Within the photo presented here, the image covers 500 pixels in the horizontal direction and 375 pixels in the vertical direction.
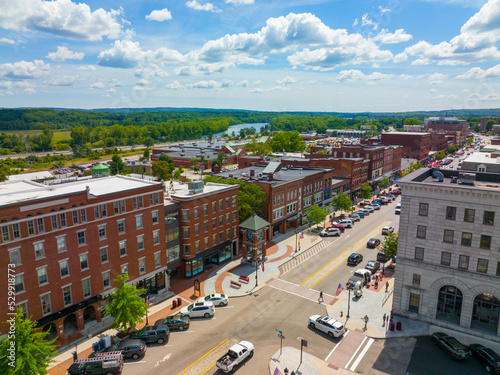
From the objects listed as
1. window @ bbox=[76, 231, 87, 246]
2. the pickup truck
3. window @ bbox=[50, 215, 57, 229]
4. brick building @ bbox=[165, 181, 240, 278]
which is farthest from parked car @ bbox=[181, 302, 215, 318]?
window @ bbox=[50, 215, 57, 229]

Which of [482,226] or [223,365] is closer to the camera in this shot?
[223,365]

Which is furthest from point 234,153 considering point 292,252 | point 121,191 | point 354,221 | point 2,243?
point 2,243

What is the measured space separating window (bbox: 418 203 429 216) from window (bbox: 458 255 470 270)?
598 centimetres

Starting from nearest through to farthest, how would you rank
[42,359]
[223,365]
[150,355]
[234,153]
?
[42,359], [223,365], [150,355], [234,153]

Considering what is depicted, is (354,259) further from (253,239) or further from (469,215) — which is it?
(469,215)

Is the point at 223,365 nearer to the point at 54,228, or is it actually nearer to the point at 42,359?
the point at 42,359

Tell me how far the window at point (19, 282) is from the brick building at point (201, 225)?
63.5ft

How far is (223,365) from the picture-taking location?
31.5m

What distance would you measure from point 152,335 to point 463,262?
35.2 meters

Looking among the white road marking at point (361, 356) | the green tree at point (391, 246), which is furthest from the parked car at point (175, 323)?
the green tree at point (391, 246)

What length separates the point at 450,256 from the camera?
38.7 metres

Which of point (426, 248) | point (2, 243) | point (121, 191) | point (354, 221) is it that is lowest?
point (354, 221)

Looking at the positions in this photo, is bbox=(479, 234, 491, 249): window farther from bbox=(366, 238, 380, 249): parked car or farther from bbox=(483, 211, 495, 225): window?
bbox=(366, 238, 380, 249): parked car

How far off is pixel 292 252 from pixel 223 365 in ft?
110
